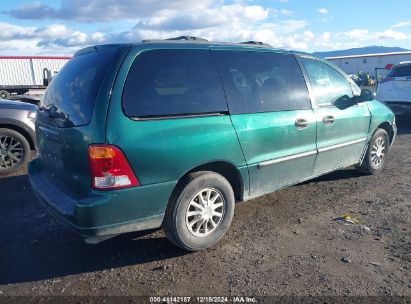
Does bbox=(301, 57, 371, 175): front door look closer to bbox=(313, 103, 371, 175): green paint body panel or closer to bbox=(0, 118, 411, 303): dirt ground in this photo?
bbox=(313, 103, 371, 175): green paint body panel

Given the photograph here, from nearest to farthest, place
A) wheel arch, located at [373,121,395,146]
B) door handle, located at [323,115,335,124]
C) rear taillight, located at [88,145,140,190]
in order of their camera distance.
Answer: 1. rear taillight, located at [88,145,140,190]
2. door handle, located at [323,115,335,124]
3. wheel arch, located at [373,121,395,146]

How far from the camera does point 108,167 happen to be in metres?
2.93

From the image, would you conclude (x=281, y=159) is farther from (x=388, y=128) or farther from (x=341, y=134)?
(x=388, y=128)

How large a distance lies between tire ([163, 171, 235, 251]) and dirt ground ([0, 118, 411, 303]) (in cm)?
17

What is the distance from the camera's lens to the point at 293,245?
3.74m

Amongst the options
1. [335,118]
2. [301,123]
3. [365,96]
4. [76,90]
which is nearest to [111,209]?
[76,90]

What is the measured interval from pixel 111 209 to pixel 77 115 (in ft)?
2.66

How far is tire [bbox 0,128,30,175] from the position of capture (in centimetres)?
604

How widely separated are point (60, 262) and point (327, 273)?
2.35 meters

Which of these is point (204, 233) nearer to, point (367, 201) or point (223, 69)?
point (223, 69)

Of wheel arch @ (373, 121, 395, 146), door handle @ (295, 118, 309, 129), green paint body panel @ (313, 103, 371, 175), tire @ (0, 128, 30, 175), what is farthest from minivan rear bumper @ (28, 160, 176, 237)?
wheel arch @ (373, 121, 395, 146)

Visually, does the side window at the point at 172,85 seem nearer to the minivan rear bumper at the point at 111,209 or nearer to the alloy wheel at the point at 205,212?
the minivan rear bumper at the point at 111,209

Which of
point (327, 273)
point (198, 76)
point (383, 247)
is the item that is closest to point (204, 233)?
point (327, 273)

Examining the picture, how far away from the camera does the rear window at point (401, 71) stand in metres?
10.3
